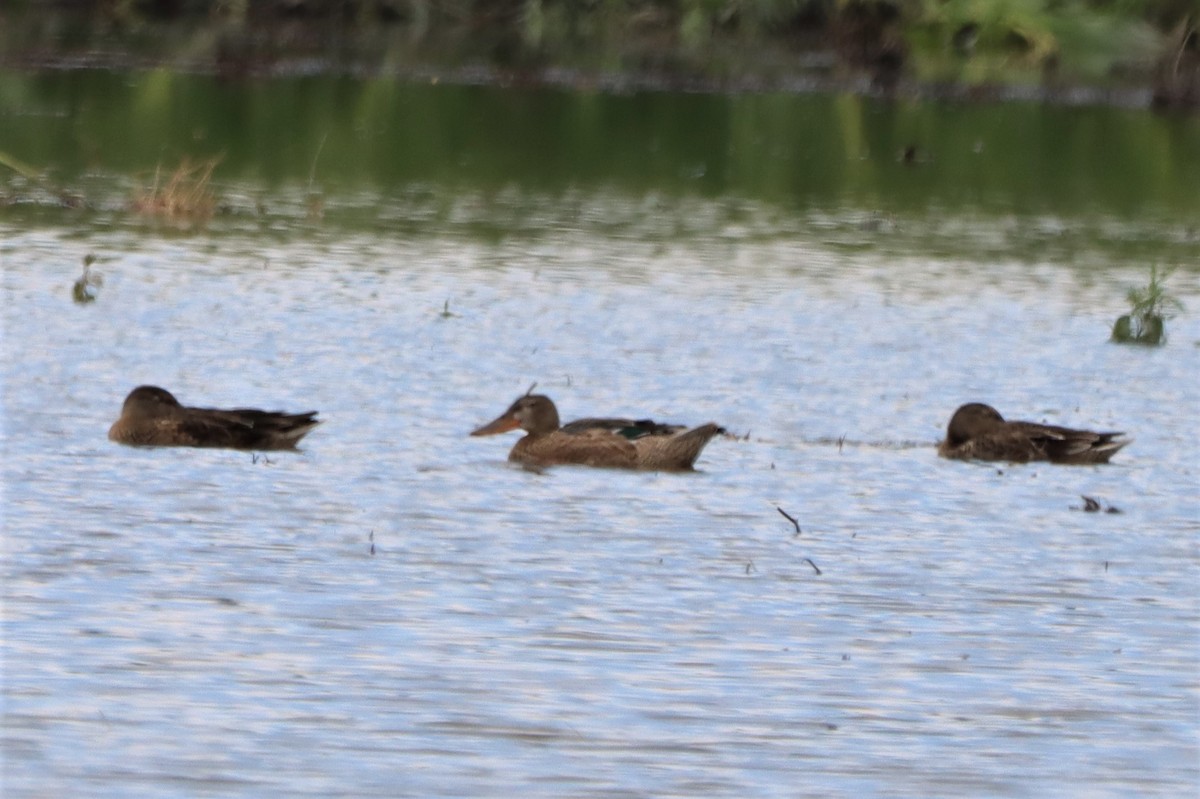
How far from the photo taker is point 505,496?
36.8 ft

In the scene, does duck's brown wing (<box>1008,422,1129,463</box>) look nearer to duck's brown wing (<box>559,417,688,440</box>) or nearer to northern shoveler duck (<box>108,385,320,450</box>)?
duck's brown wing (<box>559,417,688,440</box>)

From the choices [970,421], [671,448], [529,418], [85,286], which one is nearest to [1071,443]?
[970,421]

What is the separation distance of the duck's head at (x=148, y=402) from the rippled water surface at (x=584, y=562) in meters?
0.23

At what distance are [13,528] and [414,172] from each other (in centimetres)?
1875

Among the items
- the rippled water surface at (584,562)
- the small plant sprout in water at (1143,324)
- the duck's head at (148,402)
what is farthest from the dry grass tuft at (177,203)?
the duck's head at (148,402)

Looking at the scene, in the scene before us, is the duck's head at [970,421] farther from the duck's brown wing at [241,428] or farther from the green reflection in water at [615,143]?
the green reflection in water at [615,143]

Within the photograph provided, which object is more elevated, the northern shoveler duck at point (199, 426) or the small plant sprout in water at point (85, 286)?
the small plant sprout in water at point (85, 286)

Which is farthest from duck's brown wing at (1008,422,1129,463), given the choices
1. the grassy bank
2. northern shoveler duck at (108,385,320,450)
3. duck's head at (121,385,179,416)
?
the grassy bank

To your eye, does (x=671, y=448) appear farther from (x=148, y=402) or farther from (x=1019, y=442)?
(x=148, y=402)

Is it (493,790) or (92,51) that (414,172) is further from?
(493,790)

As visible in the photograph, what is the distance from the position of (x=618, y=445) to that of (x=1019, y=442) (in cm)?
185

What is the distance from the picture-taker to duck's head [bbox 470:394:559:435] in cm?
1247

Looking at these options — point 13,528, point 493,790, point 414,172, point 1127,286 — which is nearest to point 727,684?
point 493,790

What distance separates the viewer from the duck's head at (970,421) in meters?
12.5
